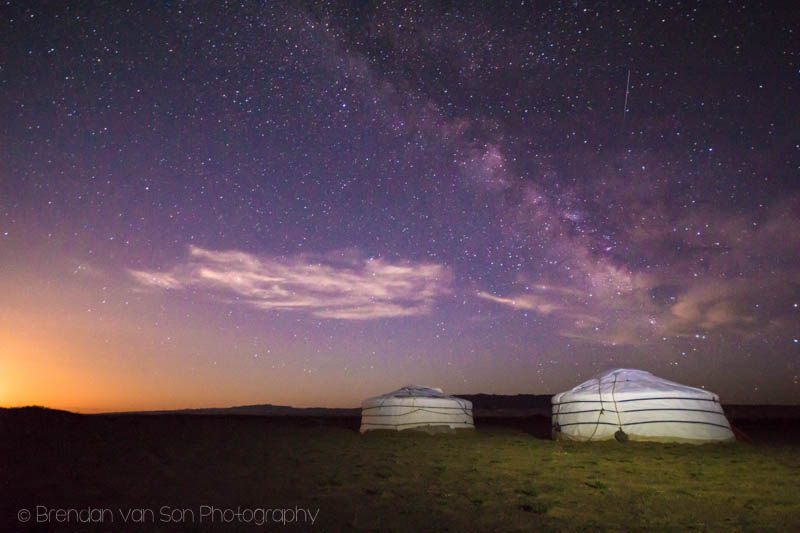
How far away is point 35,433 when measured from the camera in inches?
421

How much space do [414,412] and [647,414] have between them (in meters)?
5.93

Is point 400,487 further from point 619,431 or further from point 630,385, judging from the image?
point 630,385

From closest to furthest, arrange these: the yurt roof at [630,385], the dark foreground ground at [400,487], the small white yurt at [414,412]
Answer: the dark foreground ground at [400,487] → the yurt roof at [630,385] → the small white yurt at [414,412]

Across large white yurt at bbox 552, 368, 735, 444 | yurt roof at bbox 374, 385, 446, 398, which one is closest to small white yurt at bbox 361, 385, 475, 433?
yurt roof at bbox 374, 385, 446, 398

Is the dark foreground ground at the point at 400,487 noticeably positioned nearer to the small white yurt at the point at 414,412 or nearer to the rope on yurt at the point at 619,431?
the rope on yurt at the point at 619,431

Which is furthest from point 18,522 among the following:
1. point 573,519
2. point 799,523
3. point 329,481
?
point 799,523

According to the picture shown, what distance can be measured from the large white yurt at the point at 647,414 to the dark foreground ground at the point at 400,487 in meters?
0.49

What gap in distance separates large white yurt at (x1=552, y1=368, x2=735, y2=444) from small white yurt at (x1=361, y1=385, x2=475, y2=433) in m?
3.64

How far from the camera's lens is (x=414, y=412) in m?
13.2

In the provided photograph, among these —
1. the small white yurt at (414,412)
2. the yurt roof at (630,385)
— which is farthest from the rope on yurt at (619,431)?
the small white yurt at (414,412)

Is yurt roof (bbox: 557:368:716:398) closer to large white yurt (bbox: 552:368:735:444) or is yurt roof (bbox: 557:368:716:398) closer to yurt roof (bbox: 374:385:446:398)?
large white yurt (bbox: 552:368:735:444)

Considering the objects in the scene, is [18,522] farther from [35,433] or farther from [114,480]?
A: [35,433]

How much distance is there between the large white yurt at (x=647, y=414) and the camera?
976 cm

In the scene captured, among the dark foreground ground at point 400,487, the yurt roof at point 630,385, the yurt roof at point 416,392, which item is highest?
the yurt roof at point 630,385
